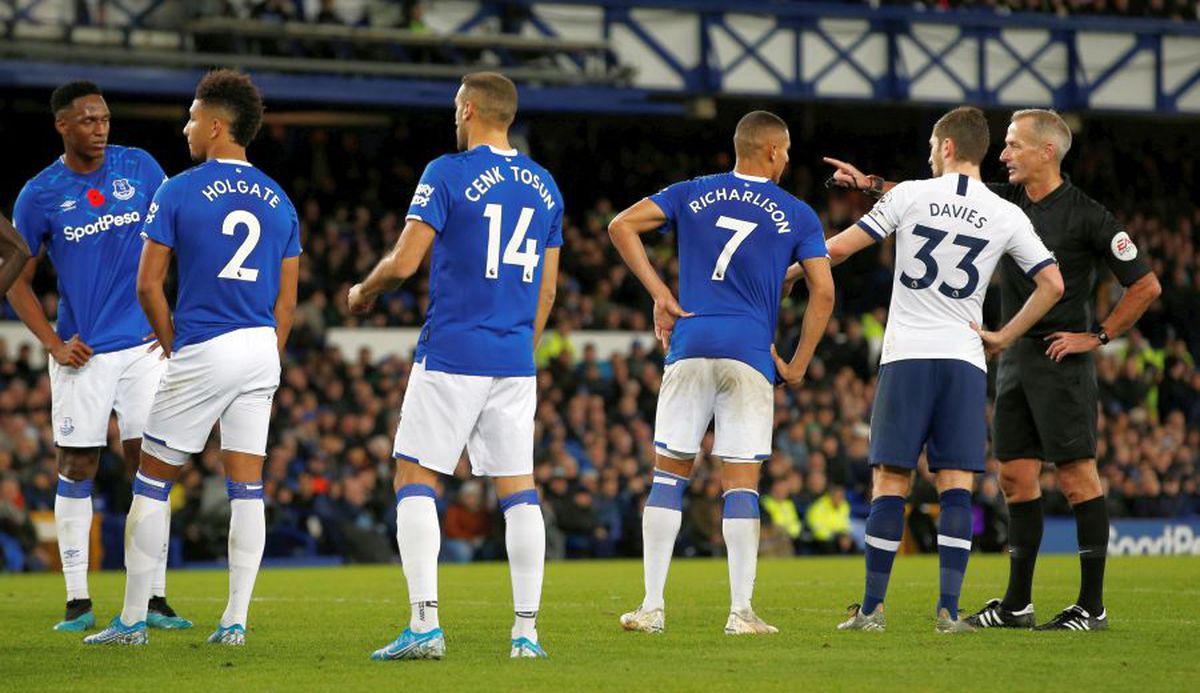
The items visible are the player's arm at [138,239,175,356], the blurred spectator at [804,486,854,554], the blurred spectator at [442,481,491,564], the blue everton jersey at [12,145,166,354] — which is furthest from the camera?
the blurred spectator at [804,486,854,554]

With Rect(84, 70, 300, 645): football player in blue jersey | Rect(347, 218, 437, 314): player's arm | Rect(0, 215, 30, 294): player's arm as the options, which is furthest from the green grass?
Rect(0, 215, 30, 294): player's arm

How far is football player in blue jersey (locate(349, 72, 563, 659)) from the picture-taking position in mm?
7867

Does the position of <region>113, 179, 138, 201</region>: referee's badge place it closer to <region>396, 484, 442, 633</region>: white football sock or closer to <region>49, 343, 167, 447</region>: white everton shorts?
<region>49, 343, 167, 447</region>: white everton shorts

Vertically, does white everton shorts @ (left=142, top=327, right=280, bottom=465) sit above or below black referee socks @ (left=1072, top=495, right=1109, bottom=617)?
above

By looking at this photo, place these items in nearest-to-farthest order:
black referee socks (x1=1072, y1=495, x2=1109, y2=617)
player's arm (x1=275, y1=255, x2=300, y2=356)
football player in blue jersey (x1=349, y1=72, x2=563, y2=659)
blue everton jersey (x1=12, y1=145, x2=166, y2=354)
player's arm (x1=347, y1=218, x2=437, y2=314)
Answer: player's arm (x1=347, y1=218, x2=437, y2=314) < football player in blue jersey (x1=349, y1=72, x2=563, y2=659) < player's arm (x1=275, y1=255, x2=300, y2=356) < black referee socks (x1=1072, y1=495, x2=1109, y2=617) < blue everton jersey (x1=12, y1=145, x2=166, y2=354)

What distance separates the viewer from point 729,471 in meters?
9.30

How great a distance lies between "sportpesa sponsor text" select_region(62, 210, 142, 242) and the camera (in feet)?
32.8

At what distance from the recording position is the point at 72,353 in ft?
32.7

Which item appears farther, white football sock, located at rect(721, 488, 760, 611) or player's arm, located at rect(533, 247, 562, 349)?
white football sock, located at rect(721, 488, 760, 611)

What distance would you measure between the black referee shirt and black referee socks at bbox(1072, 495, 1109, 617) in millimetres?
959

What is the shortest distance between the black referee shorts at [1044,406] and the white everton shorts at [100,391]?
4.57 meters

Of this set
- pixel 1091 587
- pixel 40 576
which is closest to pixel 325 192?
pixel 40 576

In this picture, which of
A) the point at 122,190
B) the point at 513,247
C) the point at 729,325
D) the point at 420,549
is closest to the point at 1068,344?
the point at 729,325

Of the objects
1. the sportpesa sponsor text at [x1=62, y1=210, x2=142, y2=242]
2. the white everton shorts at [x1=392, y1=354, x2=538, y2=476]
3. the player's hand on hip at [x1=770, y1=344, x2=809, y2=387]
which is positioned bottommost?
the white everton shorts at [x1=392, y1=354, x2=538, y2=476]
